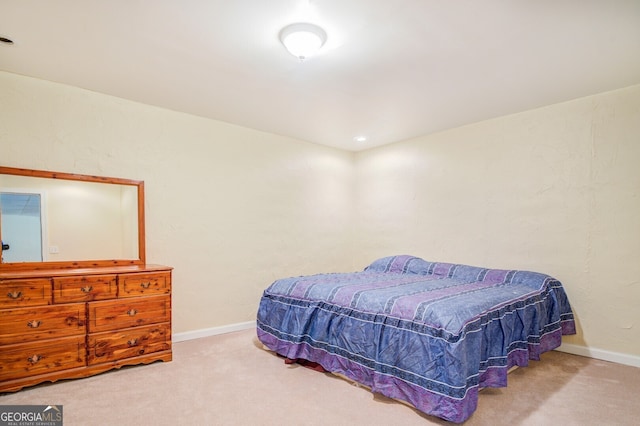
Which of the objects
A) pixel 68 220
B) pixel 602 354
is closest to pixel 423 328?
pixel 602 354

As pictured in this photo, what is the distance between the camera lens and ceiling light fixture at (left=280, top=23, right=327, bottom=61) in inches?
80.0

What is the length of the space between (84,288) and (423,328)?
2.43m

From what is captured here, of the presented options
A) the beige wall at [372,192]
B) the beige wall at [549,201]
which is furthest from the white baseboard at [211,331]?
the beige wall at [549,201]

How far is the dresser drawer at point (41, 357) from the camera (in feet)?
7.52

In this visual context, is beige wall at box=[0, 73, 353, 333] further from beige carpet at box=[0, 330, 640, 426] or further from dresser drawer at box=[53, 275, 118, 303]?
beige carpet at box=[0, 330, 640, 426]

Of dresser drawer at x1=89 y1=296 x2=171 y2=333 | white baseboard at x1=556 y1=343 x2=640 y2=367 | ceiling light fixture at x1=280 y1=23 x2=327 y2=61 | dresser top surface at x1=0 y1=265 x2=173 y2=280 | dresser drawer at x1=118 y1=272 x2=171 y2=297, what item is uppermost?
ceiling light fixture at x1=280 y1=23 x2=327 y2=61

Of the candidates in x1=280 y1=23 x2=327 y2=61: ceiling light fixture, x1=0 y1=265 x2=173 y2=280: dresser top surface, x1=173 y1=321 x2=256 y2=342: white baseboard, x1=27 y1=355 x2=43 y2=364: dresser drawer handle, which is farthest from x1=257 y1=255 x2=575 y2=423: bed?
x1=280 y1=23 x2=327 y2=61: ceiling light fixture

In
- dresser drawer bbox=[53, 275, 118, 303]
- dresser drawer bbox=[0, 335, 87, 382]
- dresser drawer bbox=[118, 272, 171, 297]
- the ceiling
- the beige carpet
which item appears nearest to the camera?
the ceiling

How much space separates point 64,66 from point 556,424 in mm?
4024

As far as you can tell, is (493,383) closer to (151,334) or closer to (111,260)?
(151,334)

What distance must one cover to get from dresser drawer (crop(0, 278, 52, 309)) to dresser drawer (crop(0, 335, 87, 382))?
278mm

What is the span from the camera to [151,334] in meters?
2.85

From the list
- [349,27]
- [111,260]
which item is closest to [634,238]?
[349,27]

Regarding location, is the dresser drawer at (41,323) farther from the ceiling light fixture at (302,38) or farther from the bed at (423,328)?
the ceiling light fixture at (302,38)
